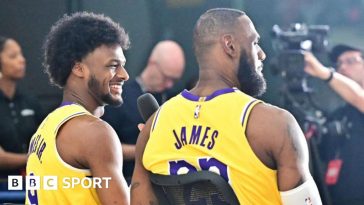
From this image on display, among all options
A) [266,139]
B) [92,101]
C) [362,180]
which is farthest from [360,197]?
[266,139]

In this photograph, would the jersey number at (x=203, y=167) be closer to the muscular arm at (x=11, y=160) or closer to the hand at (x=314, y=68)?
the muscular arm at (x=11, y=160)

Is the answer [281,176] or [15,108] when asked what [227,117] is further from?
[15,108]

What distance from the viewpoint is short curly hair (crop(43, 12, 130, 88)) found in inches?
108

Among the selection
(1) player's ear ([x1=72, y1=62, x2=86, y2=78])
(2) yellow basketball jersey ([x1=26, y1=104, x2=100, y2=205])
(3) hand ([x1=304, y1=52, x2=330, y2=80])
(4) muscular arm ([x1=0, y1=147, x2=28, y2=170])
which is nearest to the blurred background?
(3) hand ([x1=304, y1=52, x2=330, y2=80])

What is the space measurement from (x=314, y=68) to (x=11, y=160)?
74.0 inches

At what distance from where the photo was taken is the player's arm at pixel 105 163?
7.97 feet

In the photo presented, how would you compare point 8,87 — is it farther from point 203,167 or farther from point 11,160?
point 203,167

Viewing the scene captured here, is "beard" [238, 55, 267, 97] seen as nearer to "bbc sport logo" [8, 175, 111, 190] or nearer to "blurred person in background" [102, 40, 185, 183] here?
"bbc sport logo" [8, 175, 111, 190]

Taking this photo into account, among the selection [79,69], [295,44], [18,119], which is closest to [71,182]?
[79,69]

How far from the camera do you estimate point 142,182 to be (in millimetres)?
2350

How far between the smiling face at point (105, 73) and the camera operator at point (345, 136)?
2.14m

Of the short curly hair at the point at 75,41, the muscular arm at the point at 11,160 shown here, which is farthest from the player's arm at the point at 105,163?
the muscular arm at the point at 11,160

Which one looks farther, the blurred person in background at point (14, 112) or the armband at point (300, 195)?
the blurred person in background at point (14, 112)

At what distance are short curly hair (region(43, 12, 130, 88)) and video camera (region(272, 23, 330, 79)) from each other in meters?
1.90
